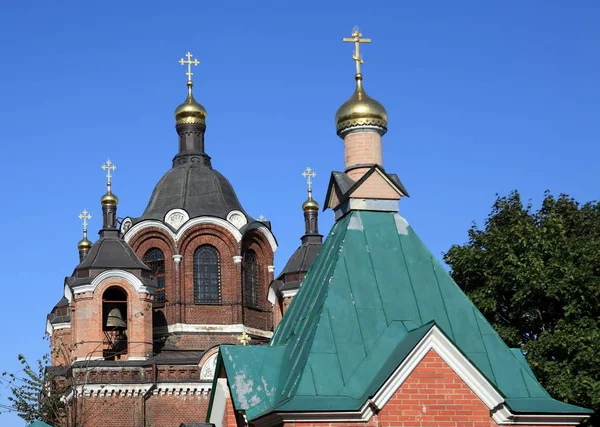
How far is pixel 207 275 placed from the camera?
109ft

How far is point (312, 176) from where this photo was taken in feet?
117

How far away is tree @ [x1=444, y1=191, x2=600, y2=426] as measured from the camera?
2047 centimetres

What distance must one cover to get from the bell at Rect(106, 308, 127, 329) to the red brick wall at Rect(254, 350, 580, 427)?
69.9 feet

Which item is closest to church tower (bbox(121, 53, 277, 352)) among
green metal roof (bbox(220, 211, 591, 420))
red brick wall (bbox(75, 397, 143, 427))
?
red brick wall (bbox(75, 397, 143, 427))

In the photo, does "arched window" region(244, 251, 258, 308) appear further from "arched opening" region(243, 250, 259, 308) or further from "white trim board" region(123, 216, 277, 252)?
"white trim board" region(123, 216, 277, 252)

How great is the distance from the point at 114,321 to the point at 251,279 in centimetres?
467

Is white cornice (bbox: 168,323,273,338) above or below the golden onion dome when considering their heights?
below

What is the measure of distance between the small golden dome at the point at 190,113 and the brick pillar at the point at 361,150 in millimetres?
21571

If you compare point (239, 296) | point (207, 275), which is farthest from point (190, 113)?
point (239, 296)

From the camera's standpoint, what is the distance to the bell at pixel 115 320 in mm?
31234

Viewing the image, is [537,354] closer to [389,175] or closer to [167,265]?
[389,175]

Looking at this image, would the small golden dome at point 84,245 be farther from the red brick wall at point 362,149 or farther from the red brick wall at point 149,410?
the red brick wall at point 362,149

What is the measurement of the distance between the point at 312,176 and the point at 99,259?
7.94 metres

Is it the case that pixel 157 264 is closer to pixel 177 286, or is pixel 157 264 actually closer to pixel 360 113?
pixel 177 286
